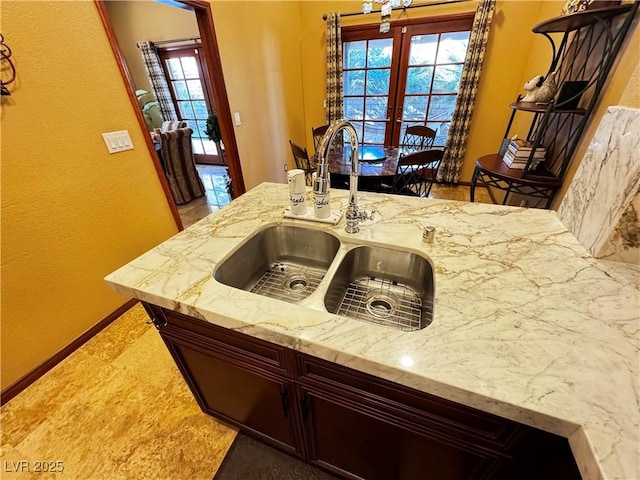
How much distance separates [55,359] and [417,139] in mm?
4278

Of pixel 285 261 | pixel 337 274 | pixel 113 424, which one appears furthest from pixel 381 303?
pixel 113 424

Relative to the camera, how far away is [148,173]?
185cm

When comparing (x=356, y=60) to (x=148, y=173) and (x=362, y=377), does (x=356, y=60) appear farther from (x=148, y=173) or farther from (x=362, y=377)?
(x=362, y=377)

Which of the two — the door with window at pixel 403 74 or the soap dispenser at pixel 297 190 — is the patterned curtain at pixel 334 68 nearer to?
the door with window at pixel 403 74

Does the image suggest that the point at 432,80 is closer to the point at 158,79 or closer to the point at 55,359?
the point at 55,359

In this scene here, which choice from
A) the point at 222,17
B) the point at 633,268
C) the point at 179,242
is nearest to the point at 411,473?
the point at 633,268

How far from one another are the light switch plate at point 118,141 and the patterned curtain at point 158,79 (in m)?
4.14

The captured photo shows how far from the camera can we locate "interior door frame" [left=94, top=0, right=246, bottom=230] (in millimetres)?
1537

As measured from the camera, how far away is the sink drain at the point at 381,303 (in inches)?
35.6

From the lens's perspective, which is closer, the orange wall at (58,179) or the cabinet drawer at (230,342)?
the cabinet drawer at (230,342)

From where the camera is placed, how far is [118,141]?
1628mm

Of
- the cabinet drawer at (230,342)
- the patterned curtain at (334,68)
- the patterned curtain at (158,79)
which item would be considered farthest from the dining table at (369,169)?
the patterned curtain at (158,79)

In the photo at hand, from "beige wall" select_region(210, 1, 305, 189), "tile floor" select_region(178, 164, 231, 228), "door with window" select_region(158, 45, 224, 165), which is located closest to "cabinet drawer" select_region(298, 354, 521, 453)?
"beige wall" select_region(210, 1, 305, 189)

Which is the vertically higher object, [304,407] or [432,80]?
[432,80]
